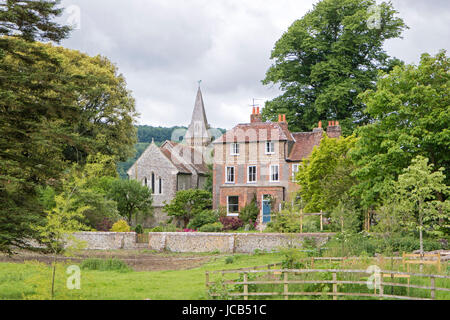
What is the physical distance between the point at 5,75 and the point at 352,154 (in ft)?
61.3

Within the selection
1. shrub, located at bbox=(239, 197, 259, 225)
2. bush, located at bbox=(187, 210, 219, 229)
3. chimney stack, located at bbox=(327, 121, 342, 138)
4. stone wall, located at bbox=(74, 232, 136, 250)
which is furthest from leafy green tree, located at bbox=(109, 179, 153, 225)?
chimney stack, located at bbox=(327, 121, 342, 138)

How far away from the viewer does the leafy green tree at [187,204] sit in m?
45.1

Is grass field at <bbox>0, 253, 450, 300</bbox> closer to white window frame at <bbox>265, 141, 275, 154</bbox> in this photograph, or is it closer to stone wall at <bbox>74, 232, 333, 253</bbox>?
stone wall at <bbox>74, 232, 333, 253</bbox>

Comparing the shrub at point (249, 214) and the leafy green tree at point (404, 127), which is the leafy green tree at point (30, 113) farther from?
the shrub at point (249, 214)

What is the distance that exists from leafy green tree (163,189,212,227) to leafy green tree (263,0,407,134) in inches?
402

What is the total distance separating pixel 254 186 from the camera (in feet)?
145

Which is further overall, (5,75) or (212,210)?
(212,210)

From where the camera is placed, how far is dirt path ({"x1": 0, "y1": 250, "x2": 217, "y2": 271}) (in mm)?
26172

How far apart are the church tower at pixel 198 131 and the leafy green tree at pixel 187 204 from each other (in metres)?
24.9

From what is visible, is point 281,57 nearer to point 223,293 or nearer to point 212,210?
point 212,210

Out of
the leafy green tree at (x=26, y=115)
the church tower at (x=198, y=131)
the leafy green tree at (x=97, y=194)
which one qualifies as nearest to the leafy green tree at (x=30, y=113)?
the leafy green tree at (x=26, y=115)
